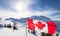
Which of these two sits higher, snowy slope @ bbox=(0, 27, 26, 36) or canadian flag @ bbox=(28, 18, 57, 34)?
canadian flag @ bbox=(28, 18, 57, 34)

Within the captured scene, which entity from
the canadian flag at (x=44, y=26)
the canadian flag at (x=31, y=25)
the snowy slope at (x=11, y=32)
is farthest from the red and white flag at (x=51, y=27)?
the snowy slope at (x=11, y=32)

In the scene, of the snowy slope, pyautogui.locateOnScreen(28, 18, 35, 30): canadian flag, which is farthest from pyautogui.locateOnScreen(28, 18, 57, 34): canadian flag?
the snowy slope

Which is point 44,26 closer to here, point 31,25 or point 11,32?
point 31,25

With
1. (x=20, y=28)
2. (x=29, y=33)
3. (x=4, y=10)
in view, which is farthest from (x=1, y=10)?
(x=29, y=33)

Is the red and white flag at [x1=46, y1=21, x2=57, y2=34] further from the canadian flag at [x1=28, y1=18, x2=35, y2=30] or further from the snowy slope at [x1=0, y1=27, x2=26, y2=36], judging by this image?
the snowy slope at [x1=0, y1=27, x2=26, y2=36]

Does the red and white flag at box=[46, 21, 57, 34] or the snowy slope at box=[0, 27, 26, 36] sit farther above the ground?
the red and white flag at box=[46, 21, 57, 34]

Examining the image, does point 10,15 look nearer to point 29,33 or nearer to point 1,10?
point 1,10

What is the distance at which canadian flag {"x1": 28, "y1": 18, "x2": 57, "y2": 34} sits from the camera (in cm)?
208

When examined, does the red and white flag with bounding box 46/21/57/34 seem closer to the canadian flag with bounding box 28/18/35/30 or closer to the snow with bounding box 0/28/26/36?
the canadian flag with bounding box 28/18/35/30

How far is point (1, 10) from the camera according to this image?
2180 millimetres

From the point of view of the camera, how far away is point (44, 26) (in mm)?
2111

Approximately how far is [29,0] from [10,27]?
1.57 ft

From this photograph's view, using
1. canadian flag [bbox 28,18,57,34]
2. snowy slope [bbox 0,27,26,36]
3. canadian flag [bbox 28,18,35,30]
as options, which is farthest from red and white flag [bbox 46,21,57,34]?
snowy slope [bbox 0,27,26,36]

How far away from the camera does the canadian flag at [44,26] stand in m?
2.08
